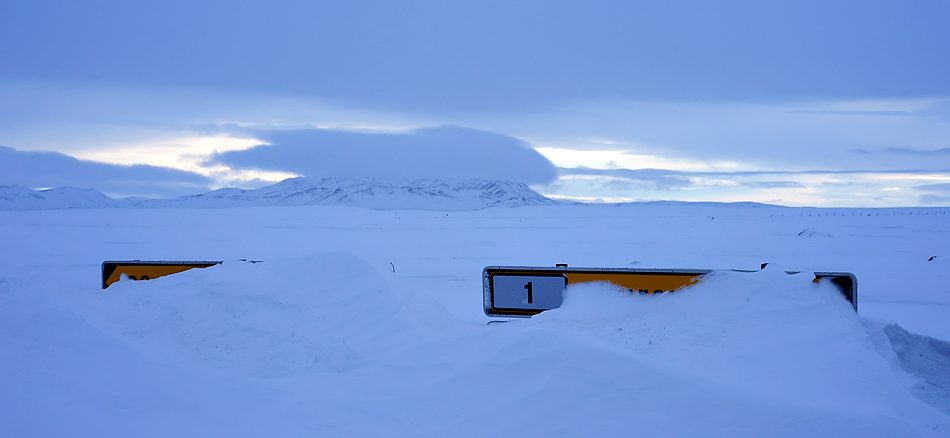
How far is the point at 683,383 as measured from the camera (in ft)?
8.48

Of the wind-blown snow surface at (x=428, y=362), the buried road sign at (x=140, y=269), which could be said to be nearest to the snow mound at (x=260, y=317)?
the wind-blown snow surface at (x=428, y=362)

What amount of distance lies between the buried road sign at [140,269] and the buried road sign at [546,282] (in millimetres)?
2626

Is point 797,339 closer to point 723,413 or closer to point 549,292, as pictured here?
point 723,413

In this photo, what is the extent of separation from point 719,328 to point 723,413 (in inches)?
47.5

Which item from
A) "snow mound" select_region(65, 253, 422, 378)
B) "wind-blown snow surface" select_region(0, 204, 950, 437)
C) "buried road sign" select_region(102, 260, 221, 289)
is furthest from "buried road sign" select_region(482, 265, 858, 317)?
"buried road sign" select_region(102, 260, 221, 289)

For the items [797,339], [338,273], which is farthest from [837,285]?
[338,273]

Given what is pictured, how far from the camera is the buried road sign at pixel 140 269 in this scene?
4.80m

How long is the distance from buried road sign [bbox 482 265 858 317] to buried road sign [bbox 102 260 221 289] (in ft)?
8.61

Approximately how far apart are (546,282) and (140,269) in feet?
11.5

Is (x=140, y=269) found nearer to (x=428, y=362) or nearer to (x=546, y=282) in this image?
(x=428, y=362)

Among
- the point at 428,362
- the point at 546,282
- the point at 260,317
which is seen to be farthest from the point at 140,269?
the point at 546,282

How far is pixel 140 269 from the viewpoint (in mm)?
4910

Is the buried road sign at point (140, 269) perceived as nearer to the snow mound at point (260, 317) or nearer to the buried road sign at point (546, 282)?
the snow mound at point (260, 317)

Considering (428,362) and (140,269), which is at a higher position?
(140,269)
